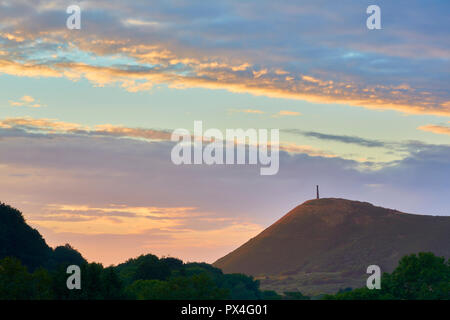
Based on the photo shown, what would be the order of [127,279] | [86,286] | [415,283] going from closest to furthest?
[86,286]
[415,283]
[127,279]

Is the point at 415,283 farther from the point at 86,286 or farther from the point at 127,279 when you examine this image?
the point at 86,286

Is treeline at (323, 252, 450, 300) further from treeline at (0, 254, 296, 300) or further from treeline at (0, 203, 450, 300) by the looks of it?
treeline at (0, 254, 296, 300)

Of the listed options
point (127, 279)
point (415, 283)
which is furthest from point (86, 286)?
point (415, 283)

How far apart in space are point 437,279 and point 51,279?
256ft

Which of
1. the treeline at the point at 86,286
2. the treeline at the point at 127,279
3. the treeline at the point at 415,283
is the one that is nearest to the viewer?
the treeline at the point at 86,286

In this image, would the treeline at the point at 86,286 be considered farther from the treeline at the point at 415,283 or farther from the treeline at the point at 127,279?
the treeline at the point at 415,283

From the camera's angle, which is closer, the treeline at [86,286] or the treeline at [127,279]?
the treeline at [86,286]

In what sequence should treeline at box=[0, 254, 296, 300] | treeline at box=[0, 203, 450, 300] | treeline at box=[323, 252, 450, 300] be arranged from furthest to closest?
treeline at box=[323, 252, 450, 300] < treeline at box=[0, 203, 450, 300] < treeline at box=[0, 254, 296, 300]

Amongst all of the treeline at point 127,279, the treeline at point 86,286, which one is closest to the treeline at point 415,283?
the treeline at point 127,279

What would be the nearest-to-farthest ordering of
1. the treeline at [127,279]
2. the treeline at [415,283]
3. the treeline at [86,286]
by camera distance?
the treeline at [86,286], the treeline at [127,279], the treeline at [415,283]

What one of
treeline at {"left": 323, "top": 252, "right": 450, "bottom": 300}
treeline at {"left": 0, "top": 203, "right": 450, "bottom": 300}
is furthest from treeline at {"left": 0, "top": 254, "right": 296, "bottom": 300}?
treeline at {"left": 323, "top": 252, "right": 450, "bottom": 300}
